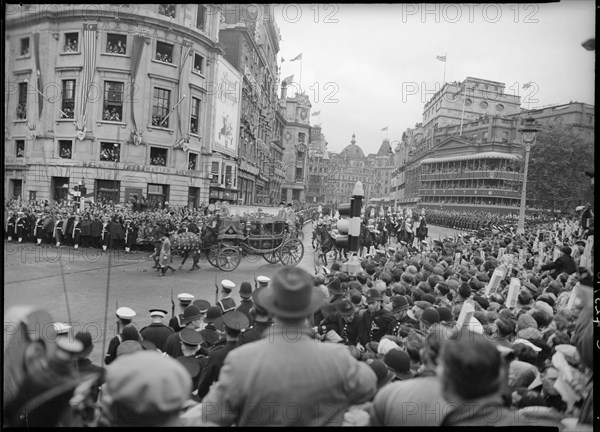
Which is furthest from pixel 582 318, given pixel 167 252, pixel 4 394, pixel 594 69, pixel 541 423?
pixel 167 252

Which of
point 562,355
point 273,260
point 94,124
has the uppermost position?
point 94,124

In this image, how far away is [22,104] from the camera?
762cm

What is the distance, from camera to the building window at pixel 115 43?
Result: 7773 millimetres

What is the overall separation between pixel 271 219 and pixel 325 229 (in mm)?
3846

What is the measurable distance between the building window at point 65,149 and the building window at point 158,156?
66.1 inches

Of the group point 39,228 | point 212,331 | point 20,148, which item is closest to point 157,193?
point 20,148

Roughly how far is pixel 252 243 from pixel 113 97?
751cm

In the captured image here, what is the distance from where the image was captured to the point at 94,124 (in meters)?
8.34

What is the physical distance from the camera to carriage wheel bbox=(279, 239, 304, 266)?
14539mm

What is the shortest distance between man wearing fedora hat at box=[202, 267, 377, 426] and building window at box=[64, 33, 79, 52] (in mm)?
6561

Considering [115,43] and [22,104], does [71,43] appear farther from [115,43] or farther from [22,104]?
[22,104]

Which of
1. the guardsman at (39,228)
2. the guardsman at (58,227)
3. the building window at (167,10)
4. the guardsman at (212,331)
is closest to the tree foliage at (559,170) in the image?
the guardsman at (212,331)

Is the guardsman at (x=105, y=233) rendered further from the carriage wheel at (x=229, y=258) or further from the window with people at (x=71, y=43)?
the window with people at (x=71, y=43)

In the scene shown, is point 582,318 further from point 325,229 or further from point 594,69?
point 325,229
